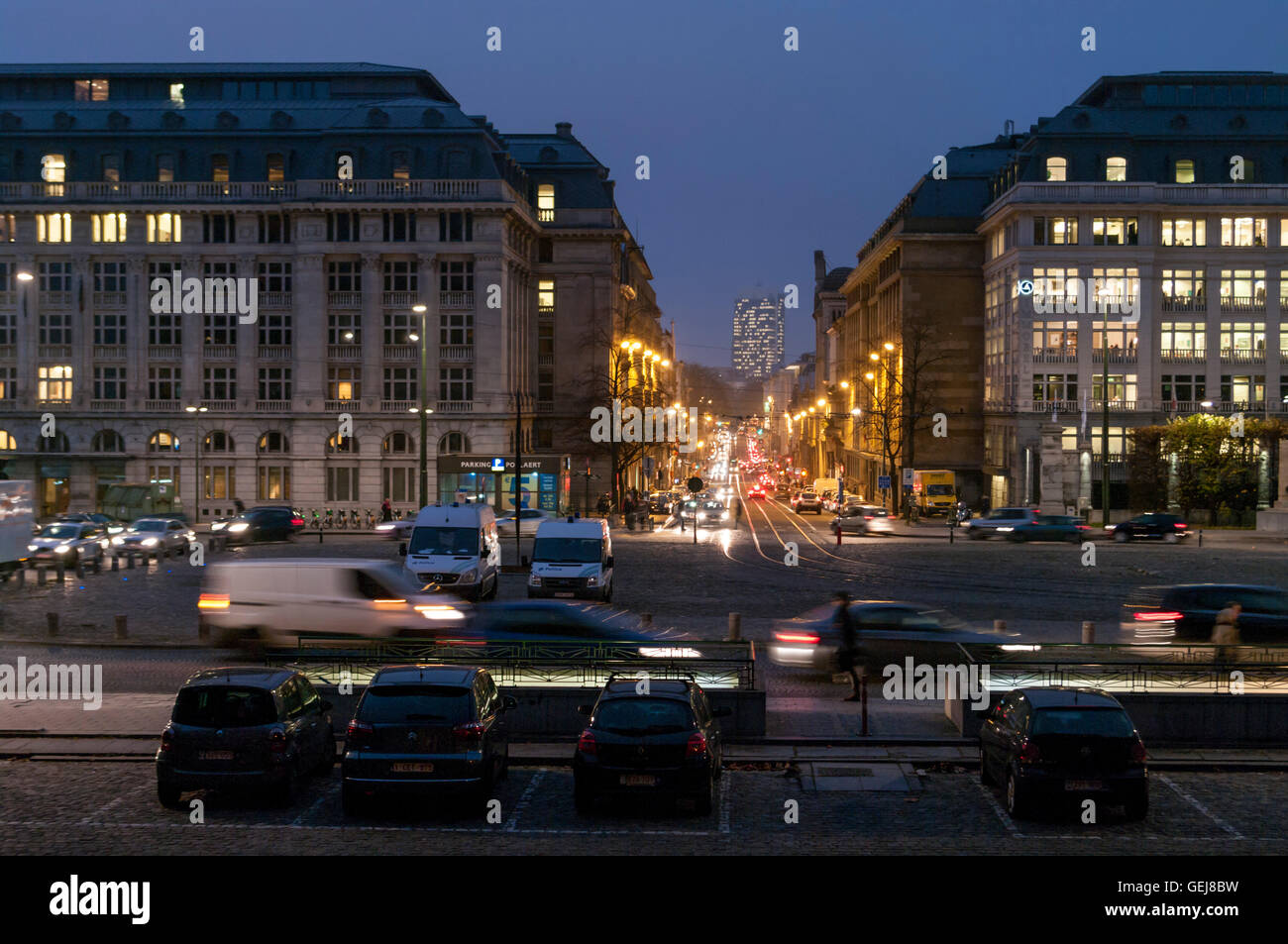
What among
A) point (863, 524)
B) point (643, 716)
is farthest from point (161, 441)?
point (643, 716)

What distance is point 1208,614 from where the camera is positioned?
25969mm

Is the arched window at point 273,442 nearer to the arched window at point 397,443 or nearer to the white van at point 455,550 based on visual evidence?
the arched window at point 397,443

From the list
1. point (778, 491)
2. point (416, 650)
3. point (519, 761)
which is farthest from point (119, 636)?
point (778, 491)

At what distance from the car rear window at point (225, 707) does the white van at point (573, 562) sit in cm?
1776

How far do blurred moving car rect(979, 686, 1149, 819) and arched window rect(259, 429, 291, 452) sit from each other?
65829 millimetres

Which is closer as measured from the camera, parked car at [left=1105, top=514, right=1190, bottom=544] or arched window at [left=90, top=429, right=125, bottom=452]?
parked car at [left=1105, top=514, right=1190, bottom=544]

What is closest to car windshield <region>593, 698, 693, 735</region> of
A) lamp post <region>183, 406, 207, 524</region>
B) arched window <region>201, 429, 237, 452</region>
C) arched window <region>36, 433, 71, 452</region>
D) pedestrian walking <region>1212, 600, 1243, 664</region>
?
pedestrian walking <region>1212, 600, 1243, 664</region>

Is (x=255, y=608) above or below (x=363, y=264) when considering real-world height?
below

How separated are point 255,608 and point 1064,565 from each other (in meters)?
31.7

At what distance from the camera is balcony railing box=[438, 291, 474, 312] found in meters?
75.4

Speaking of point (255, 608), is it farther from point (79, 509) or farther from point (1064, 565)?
point (79, 509)

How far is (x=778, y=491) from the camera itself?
413ft

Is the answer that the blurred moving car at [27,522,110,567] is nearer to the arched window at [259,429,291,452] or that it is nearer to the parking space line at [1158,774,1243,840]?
the arched window at [259,429,291,452]

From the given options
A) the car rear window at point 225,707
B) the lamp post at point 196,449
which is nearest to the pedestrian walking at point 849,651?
the car rear window at point 225,707
